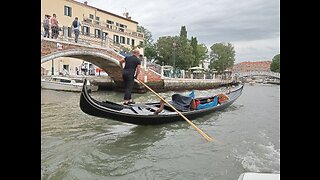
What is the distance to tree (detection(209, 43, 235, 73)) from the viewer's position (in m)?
31.1

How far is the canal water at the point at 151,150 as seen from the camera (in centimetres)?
210

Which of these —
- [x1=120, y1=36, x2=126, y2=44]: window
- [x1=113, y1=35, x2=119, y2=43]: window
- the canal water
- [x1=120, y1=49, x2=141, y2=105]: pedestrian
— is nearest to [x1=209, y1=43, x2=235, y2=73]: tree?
[x1=120, y1=36, x2=126, y2=44]: window

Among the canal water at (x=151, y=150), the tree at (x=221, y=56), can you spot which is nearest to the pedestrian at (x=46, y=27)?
the canal water at (x=151, y=150)

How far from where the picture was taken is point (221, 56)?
31203 millimetres

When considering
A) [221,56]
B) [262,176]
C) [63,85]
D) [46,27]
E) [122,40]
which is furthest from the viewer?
[221,56]

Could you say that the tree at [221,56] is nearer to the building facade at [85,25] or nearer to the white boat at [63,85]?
the building facade at [85,25]

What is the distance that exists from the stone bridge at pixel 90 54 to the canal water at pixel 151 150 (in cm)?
312

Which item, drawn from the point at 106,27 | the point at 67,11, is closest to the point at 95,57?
the point at 67,11

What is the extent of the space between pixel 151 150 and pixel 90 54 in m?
6.06

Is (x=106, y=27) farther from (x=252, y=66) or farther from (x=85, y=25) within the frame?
(x=252, y=66)

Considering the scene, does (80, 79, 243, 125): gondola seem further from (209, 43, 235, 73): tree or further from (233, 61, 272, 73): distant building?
(233, 61, 272, 73): distant building
